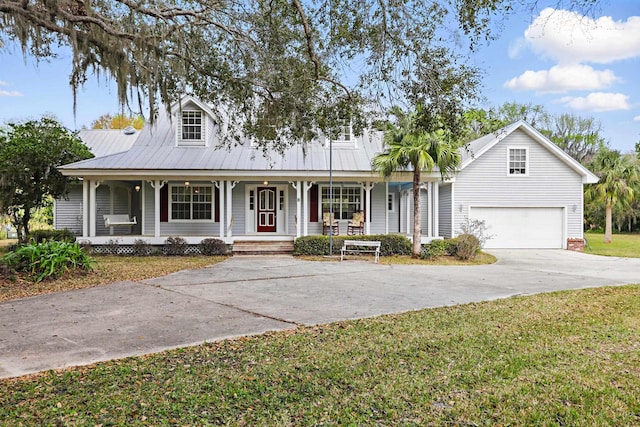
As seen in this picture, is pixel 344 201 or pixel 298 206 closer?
pixel 298 206

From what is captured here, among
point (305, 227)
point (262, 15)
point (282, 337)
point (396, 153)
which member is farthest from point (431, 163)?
point (282, 337)

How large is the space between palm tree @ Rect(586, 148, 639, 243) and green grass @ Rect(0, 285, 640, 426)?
20.1m

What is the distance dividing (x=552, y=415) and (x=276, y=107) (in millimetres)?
8035

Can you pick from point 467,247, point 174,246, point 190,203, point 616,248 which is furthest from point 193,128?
point 616,248

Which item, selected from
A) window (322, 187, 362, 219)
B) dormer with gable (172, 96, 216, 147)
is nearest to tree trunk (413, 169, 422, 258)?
window (322, 187, 362, 219)

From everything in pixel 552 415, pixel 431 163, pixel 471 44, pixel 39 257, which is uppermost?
pixel 471 44

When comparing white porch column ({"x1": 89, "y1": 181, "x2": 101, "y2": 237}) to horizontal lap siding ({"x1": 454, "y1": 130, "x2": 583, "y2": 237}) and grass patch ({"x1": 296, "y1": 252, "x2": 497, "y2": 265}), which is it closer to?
grass patch ({"x1": 296, "y1": 252, "x2": 497, "y2": 265})

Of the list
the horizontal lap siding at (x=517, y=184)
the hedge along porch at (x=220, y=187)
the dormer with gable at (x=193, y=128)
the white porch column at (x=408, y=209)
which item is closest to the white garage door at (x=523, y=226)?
the horizontal lap siding at (x=517, y=184)

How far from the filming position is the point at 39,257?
9.05m

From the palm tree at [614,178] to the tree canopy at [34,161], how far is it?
2382cm

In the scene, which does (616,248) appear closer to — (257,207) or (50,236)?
(257,207)

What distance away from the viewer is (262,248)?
15062 mm

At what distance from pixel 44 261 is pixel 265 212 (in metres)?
9.12

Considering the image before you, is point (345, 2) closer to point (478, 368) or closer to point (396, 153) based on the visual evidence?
point (478, 368)
